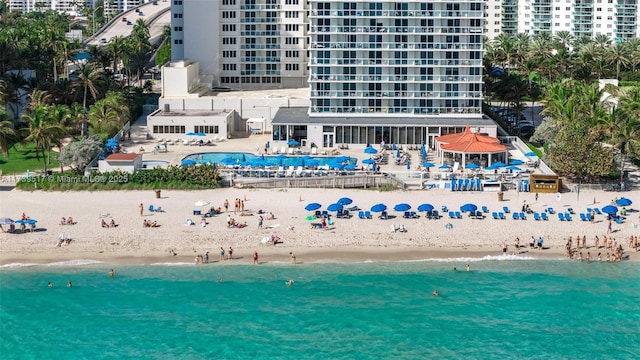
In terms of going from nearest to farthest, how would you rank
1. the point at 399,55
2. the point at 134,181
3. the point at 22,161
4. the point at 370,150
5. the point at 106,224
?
the point at 106,224, the point at 134,181, the point at 22,161, the point at 370,150, the point at 399,55

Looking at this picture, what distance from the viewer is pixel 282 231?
63.5m

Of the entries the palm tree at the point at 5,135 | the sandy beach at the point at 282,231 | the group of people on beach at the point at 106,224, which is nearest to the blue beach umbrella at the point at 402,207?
the sandy beach at the point at 282,231

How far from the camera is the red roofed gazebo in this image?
7881 centimetres

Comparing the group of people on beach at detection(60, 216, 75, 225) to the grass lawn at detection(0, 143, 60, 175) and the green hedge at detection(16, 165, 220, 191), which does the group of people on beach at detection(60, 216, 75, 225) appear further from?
the grass lawn at detection(0, 143, 60, 175)

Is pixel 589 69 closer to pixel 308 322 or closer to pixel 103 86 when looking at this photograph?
pixel 103 86

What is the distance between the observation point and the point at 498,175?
7550 cm

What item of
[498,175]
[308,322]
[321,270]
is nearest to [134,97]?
[498,175]

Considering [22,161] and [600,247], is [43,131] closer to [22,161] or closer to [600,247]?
[22,161]

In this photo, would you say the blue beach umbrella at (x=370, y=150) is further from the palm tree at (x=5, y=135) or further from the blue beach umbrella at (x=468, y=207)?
the palm tree at (x=5, y=135)

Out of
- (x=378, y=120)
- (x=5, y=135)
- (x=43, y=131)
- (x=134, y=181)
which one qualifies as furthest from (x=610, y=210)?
(x=5, y=135)

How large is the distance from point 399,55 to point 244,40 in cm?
2985

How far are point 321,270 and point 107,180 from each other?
77.0ft

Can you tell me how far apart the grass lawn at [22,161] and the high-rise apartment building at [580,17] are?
94.9 meters

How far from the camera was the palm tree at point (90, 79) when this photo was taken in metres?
102
